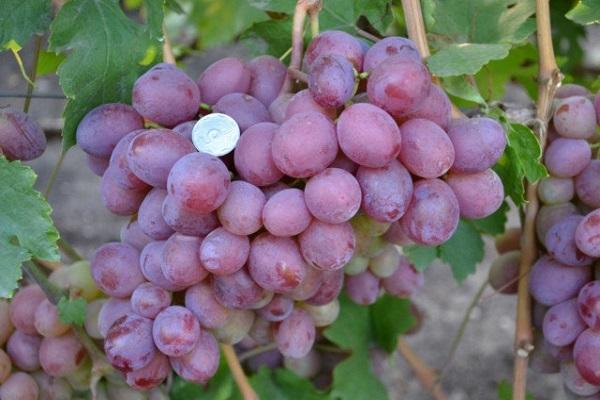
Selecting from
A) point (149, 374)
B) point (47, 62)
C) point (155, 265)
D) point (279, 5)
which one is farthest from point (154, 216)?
point (47, 62)

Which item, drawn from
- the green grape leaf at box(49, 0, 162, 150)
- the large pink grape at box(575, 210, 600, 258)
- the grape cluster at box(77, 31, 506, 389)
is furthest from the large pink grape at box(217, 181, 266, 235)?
the large pink grape at box(575, 210, 600, 258)

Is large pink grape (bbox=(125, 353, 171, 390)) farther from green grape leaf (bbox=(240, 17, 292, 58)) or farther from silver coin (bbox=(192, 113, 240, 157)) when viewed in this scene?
green grape leaf (bbox=(240, 17, 292, 58))

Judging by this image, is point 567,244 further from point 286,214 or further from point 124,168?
point 124,168

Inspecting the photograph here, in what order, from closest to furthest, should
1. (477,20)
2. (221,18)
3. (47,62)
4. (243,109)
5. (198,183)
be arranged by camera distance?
1. (198,183)
2. (243,109)
3. (477,20)
4. (47,62)
5. (221,18)

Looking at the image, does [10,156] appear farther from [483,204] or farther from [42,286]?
[483,204]

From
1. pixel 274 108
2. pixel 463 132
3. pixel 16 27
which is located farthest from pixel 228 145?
pixel 16 27

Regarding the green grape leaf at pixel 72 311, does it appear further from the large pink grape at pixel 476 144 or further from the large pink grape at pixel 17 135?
the large pink grape at pixel 476 144

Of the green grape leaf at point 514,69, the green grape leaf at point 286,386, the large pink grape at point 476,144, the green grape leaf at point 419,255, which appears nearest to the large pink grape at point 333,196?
the large pink grape at point 476,144
